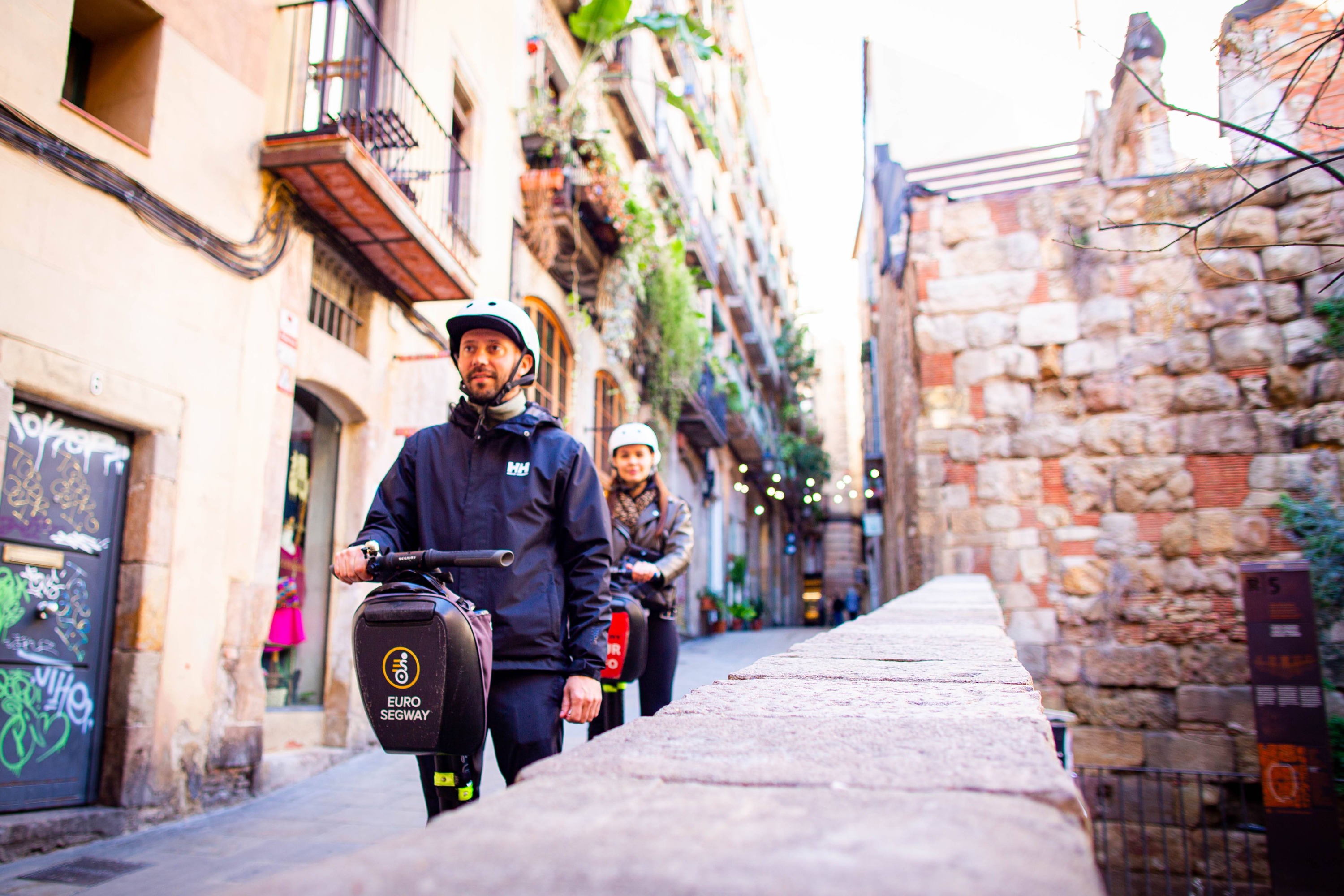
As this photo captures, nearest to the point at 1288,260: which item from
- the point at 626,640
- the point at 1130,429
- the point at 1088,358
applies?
the point at 1088,358

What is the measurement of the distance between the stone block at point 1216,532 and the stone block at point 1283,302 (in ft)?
4.76

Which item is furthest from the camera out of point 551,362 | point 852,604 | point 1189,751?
point 852,604

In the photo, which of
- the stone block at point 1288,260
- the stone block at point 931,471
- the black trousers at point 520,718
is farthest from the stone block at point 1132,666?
the black trousers at point 520,718

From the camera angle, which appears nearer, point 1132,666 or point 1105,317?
point 1132,666

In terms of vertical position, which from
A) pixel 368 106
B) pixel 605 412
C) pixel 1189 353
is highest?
pixel 368 106

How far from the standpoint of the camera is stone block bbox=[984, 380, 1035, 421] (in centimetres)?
718

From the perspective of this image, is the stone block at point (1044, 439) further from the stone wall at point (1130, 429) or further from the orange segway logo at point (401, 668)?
the orange segway logo at point (401, 668)

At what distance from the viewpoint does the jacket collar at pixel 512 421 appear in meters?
2.71

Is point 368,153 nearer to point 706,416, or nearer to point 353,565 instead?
point 353,565

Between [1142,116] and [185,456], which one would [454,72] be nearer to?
[185,456]

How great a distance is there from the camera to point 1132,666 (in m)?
6.63

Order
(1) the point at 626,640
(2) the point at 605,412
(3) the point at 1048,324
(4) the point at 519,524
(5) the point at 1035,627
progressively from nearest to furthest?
(4) the point at 519,524
(1) the point at 626,640
(5) the point at 1035,627
(3) the point at 1048,324
(2) the point at 605,412

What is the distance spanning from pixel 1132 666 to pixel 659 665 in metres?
4.13

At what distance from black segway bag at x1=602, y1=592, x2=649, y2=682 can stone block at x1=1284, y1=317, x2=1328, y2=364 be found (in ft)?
17.6
